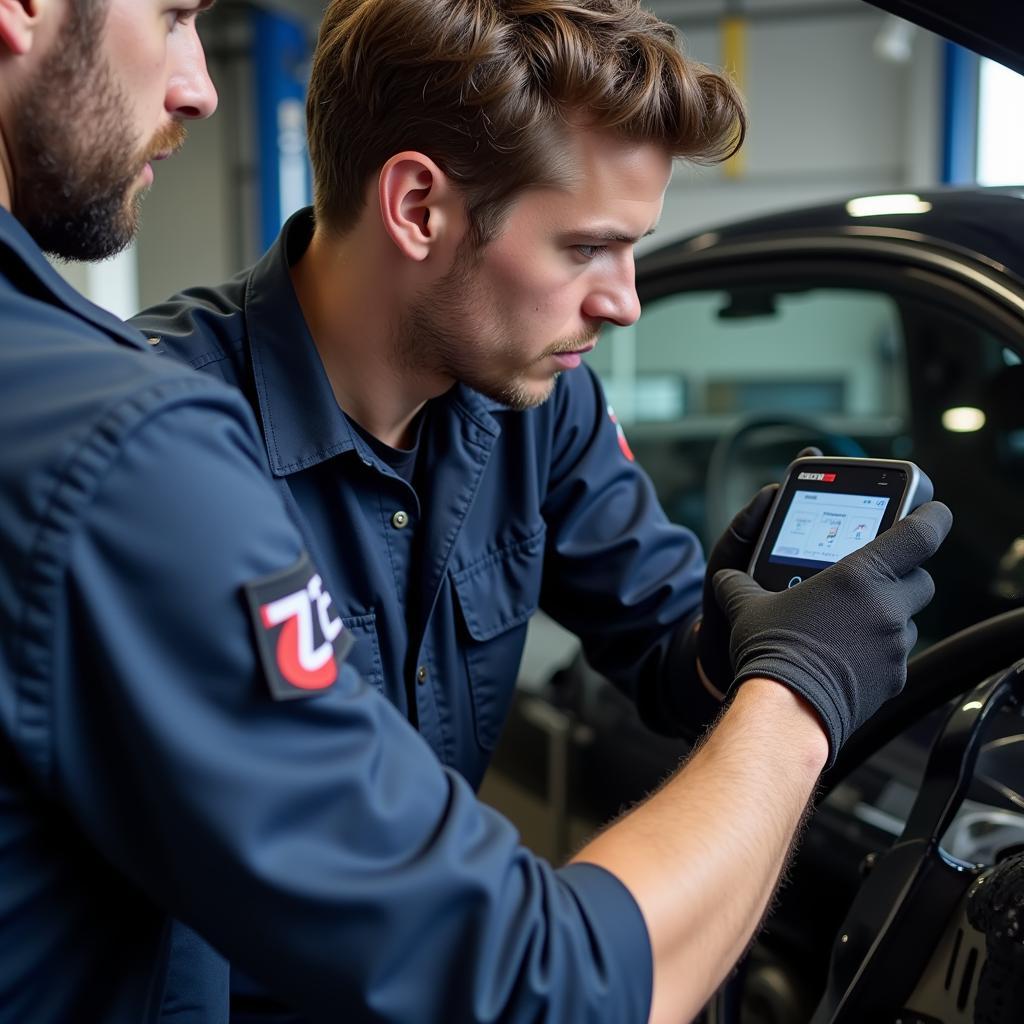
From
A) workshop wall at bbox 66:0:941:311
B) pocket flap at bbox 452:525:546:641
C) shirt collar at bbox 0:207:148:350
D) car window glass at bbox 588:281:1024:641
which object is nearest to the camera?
shirt collar at bbox 0:207:148:350

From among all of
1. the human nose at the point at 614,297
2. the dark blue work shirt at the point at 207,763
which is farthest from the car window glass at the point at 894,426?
the dark blue work shirt at the point at 207,763

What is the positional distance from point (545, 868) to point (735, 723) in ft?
0.62

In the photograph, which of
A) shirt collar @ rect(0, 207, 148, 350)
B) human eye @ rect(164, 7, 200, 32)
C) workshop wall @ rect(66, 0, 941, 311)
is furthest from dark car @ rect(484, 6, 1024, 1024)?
workshop wall @ rect(66, 0, 941, 311)

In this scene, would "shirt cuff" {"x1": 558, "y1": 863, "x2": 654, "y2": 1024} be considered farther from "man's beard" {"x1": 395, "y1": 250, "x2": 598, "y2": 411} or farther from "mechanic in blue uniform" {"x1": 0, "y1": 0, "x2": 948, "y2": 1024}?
"man's beard" {"x1": 395, "y1": 250, "x2": 598, "y2": 411}

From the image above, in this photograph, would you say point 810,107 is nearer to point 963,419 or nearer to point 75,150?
point 963,419

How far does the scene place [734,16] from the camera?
279 inches

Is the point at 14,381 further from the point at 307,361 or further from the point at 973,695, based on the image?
the point at 973,695

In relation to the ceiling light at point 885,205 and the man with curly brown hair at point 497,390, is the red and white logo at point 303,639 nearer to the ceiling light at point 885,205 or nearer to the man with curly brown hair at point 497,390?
the man with curly brown hair at point 497,390

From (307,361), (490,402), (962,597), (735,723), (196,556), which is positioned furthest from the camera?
(962,597)

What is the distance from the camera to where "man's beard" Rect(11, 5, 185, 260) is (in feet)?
2.53

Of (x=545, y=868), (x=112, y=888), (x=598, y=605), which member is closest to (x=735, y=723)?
(x=545, y=868)

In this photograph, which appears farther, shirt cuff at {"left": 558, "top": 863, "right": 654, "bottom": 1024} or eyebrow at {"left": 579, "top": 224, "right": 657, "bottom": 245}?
eyebrow at {"left": 579, "top": 224, "right": 657, "bottom": 245}

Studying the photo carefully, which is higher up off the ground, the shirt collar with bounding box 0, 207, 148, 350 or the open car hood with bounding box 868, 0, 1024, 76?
the open car hood with bounding box 868, 0, 1024, 76

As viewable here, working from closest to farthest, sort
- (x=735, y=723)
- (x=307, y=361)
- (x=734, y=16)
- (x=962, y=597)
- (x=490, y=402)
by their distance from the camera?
(x=735, y=723)
(x=307, y=361)
(x=490, y=402)
(x=962, y=597)
(x=734, y=16)
